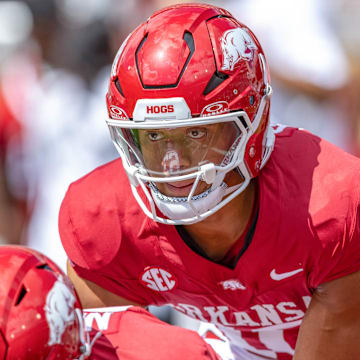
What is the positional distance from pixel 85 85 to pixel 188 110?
9.55ft

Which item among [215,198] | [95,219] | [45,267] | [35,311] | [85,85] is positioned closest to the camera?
[35,311]

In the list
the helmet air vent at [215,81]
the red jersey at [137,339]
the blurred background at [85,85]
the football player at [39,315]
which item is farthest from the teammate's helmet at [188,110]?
the blurred background at [85,85]

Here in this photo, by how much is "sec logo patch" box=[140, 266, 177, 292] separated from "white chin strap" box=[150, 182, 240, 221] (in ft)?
0.93

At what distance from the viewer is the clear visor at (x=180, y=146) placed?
9.70 feet

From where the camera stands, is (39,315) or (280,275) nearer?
(39,315)

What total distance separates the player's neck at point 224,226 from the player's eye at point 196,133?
32cm

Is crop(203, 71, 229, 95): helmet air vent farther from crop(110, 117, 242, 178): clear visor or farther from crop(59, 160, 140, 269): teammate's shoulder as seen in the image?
crop(59, 160, 140, 269): teammate's shoulder

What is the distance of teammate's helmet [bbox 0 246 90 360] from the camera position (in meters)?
2.44

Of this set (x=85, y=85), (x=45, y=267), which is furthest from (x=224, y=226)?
(x=85, y=85)

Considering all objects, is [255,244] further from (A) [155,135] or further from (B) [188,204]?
(A) [155,135]

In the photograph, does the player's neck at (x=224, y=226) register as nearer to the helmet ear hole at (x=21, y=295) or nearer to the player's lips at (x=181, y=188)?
the player's lips at (x=181, y=188)

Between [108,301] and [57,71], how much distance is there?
3.06 metres

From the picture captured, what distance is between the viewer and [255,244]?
10.0ft

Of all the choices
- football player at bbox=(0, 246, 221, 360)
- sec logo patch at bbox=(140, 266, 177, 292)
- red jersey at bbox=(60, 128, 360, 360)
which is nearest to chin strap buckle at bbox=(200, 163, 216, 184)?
red jersey at bbox=(60, 128, 360, 360)
